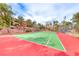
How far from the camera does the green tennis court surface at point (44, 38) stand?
201 centimetres

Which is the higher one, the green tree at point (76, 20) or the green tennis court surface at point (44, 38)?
the green tree at point (76, 20)

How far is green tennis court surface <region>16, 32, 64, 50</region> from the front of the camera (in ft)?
6.61

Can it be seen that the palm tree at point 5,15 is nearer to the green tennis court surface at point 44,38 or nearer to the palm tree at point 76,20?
the green tennis court surface at point 44,38

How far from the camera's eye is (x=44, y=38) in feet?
6.68

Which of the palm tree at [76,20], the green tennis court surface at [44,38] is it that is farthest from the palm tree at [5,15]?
the palm tree at [76,20]

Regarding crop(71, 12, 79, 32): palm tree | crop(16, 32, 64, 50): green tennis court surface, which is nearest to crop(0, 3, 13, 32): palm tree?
crop(16, 32, 64, 50): green tennis court surface

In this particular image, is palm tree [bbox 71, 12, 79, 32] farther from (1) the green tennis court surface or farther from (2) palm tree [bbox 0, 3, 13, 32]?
(2) palm tree [bbox 0, 3, 13, 32]

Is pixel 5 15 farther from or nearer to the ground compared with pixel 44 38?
farther from the ground


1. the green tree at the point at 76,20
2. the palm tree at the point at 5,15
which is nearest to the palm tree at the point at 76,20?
the green tree at the point at 76,20

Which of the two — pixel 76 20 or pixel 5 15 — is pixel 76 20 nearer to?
pixel 76 20

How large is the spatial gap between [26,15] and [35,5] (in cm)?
16

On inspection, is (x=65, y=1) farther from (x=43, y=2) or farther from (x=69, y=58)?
(x=69, y=58)

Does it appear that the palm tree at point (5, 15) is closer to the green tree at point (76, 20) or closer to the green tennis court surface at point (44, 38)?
the green tennis court surface at point (44, 38)

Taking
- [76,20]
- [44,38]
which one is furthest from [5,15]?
[76,20]
